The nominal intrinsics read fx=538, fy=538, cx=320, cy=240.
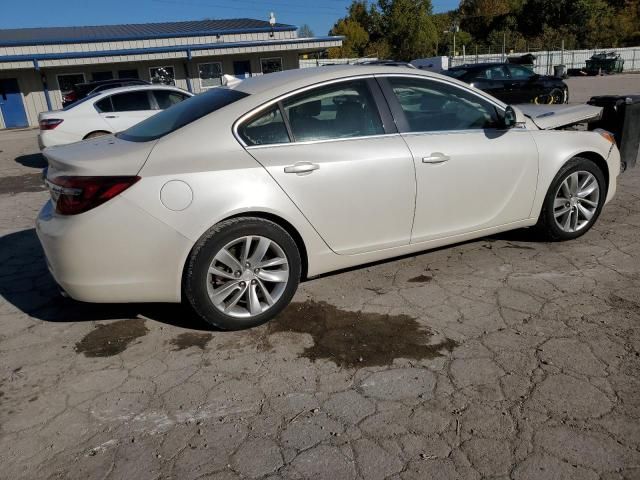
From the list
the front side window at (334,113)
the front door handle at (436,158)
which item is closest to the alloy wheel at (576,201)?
the front door handle at (436,158)

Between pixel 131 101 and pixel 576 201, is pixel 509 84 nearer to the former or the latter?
pixel 131 101

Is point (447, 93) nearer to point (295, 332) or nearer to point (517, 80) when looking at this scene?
point (295, 332)

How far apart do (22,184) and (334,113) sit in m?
7.37

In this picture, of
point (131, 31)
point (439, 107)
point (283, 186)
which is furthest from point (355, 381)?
point (131, 31)

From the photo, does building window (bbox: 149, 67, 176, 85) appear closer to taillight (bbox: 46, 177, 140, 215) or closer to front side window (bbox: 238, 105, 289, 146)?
front side window (bbox: 238, 105, 289, 146)

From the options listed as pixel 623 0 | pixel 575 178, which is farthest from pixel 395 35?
pixel 575 178

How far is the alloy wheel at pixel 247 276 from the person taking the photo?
10.9 feet

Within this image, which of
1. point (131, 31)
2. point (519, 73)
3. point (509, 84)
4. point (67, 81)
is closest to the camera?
point (509, 84)

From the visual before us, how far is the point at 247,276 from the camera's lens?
3412 millimetres

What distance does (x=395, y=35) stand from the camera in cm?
4953

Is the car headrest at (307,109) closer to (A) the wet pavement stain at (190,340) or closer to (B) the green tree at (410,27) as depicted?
(A) the wet pavement stain at (190,340)

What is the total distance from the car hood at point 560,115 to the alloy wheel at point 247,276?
8.37 ft

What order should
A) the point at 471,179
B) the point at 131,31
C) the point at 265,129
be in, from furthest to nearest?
the point at 131,31, the point at 471,179, the point at 265,129

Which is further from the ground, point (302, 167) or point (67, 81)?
point (67, 81)
